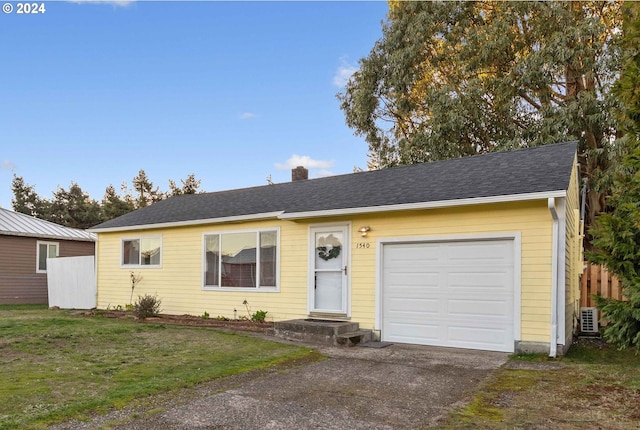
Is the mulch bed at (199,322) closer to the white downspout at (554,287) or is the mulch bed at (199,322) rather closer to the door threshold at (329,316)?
the door threshold at (329,316)

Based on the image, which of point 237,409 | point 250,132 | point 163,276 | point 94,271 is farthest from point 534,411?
point 250,132

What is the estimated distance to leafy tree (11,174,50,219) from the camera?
37.0m

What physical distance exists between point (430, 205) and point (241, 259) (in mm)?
4968

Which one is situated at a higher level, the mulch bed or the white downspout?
the white downspout

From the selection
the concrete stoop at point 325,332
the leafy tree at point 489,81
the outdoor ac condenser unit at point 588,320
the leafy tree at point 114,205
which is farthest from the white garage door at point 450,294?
the leafy tree at point 114,205

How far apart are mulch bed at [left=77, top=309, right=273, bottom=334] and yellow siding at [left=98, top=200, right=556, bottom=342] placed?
27cm

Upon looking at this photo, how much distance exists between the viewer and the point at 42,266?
18.8 meters

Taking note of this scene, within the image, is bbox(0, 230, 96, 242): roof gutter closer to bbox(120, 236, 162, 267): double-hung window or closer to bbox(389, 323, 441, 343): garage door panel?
bbox(120, 236, 162, 267): double-hung window

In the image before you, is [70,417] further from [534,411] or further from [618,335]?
[618,335]

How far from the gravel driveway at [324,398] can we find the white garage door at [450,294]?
875 millimetres

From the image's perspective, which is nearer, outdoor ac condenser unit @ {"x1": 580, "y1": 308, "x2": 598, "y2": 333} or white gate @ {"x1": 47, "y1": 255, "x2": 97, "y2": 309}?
outdoor ac condenser unit @ {"x1": 580, "y1": 308, "x2": 598, "y2": 333}

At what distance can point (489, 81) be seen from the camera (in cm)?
1714

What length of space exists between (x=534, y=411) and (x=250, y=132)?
16929 mm

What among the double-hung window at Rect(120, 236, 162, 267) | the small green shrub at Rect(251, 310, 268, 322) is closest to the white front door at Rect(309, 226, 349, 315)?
the small green shrub at Rect(251, 310, 268, 322)
